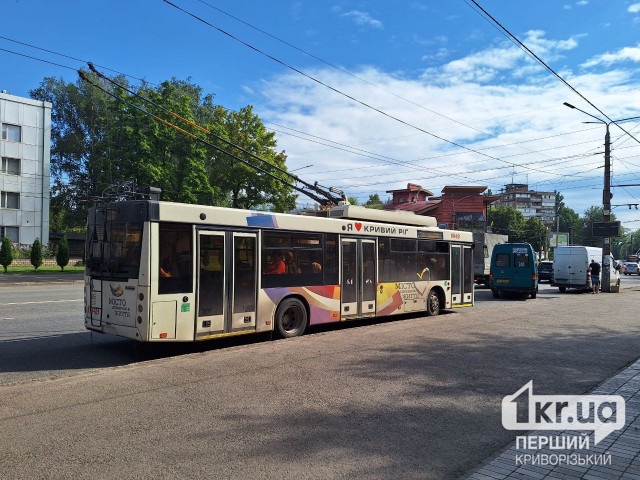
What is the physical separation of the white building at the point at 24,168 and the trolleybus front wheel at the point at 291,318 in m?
42.7

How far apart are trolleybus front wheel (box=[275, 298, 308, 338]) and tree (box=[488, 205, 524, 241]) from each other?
267 feet

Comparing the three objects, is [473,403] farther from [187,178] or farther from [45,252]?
[45,252]

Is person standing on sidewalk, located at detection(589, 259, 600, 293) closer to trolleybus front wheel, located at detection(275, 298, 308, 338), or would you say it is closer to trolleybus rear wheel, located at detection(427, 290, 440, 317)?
trolleybus rear wheel, located at detection(427, 290, 440, 317)

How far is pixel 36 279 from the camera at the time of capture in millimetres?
28984

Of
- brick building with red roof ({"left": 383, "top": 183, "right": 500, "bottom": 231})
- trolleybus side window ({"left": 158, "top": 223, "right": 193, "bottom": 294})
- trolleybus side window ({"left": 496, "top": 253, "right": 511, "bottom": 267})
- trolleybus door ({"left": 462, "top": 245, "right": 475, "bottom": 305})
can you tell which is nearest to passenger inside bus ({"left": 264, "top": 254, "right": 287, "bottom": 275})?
trolleybus side window ({"left": 158, "top": 223, "right": 193, "bottom": 294})

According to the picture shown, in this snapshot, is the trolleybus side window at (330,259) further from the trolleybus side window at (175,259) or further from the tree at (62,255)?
the tree at (62,255)

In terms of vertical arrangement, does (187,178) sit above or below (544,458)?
above

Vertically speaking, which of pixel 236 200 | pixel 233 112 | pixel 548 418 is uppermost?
pixel 233 112

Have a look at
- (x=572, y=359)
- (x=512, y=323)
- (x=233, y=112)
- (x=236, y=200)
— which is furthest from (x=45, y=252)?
(x=572, y=359)

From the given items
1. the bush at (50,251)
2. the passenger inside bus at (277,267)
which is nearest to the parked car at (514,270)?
the passenger inside bus at (277,267)

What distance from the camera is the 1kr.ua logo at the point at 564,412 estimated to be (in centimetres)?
520

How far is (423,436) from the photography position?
4.91 meters

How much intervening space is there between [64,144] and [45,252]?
1677 centimetres

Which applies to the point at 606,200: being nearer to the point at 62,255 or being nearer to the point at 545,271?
the point at 545,271
